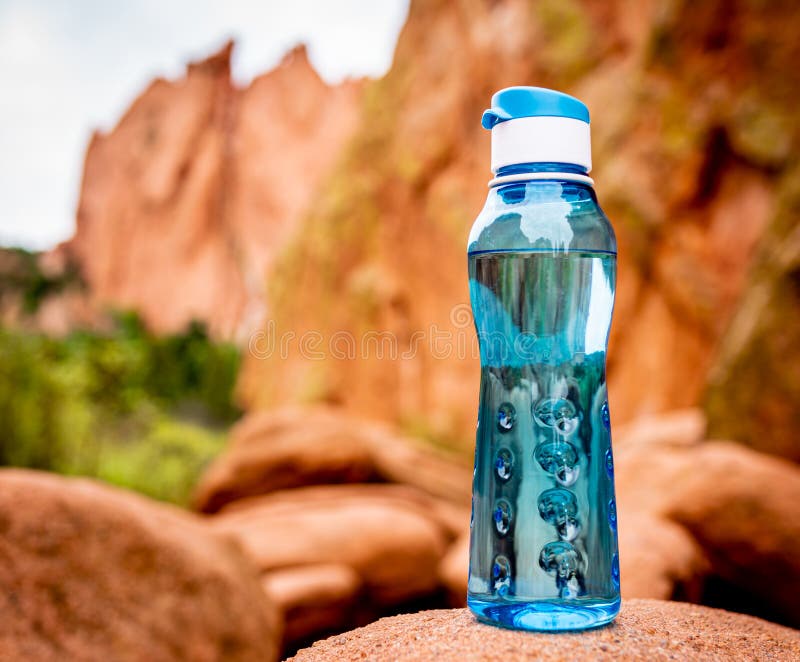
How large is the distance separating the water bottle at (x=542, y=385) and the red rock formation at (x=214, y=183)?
107 ft

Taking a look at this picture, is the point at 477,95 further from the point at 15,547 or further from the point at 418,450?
the point at 15,547

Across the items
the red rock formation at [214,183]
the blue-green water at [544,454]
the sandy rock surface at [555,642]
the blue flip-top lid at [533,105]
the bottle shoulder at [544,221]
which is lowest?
the sandy rock surface at [555,642]

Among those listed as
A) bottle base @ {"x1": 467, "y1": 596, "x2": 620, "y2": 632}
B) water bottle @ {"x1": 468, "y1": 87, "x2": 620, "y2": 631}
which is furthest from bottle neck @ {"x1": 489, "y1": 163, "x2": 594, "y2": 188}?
bottle base @ {"x1": 467, "y1": 596, "x2": 620, "y2": 632}

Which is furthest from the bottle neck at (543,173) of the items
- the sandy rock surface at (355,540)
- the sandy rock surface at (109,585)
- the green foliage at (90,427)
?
the green foliage at (90,427)

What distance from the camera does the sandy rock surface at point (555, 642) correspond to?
1.22 m

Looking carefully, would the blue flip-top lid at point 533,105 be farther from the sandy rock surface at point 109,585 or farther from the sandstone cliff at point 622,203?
the sandstone cliff at point 622,203

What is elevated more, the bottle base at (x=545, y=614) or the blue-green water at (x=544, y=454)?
the blue-green water at (x=544, y=454)

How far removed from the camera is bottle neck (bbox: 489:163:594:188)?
4.74ft

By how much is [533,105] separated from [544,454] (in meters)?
0.61

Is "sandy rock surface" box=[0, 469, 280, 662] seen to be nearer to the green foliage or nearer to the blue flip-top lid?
the blue flip-top lid

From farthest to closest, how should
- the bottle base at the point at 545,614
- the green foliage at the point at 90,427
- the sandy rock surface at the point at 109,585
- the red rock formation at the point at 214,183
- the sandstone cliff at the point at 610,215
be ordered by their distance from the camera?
1. the red rock formation at the point at 214,183
2. the green foliage at the point at 90,427
3. the sandstone cliff at the point at 610,215
4. the sandy rock surface at the point at 109,585
5. the bottle base at the point at 545,614

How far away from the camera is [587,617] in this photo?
139 centimetres

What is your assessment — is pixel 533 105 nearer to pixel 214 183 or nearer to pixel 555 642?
pixel 555 642

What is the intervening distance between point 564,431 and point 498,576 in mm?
274
